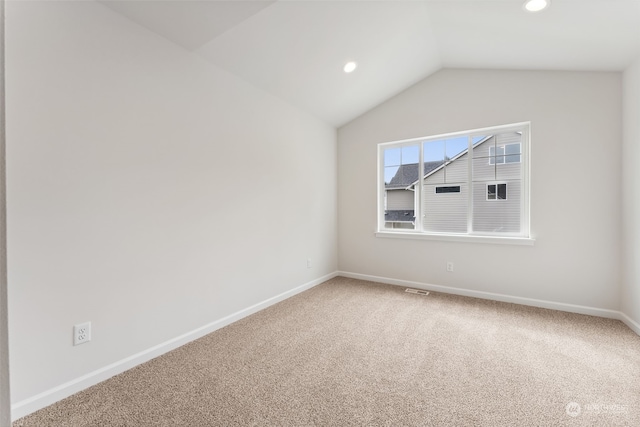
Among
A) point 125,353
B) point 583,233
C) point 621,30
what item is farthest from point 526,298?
point 125,353

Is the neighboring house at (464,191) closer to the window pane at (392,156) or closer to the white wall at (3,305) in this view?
the window pane at (392,156)

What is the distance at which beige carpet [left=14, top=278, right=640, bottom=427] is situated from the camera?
1.52m

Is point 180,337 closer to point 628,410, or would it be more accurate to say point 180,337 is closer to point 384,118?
point 628,410

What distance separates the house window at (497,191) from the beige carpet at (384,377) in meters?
1.31

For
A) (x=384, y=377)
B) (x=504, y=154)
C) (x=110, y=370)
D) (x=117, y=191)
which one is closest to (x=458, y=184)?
(x=504, y=154)

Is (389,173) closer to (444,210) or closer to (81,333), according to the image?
(444,210)

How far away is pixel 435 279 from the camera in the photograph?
3662mm

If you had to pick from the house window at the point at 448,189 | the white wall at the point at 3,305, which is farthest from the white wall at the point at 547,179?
the white wall at the point at 3,305

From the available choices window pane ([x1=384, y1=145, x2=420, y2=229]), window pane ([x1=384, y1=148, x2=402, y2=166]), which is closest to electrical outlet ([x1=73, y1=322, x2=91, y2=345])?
window pane ([x1=384, y1=145, x2=420, y2=229])

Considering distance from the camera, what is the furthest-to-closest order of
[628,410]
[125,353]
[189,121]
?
[189,121] → [125,353] → [628,410]

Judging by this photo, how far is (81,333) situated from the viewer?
175cm

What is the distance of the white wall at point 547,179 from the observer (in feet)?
9.02

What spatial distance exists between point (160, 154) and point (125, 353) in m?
1.43

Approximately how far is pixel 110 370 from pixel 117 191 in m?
1.18
